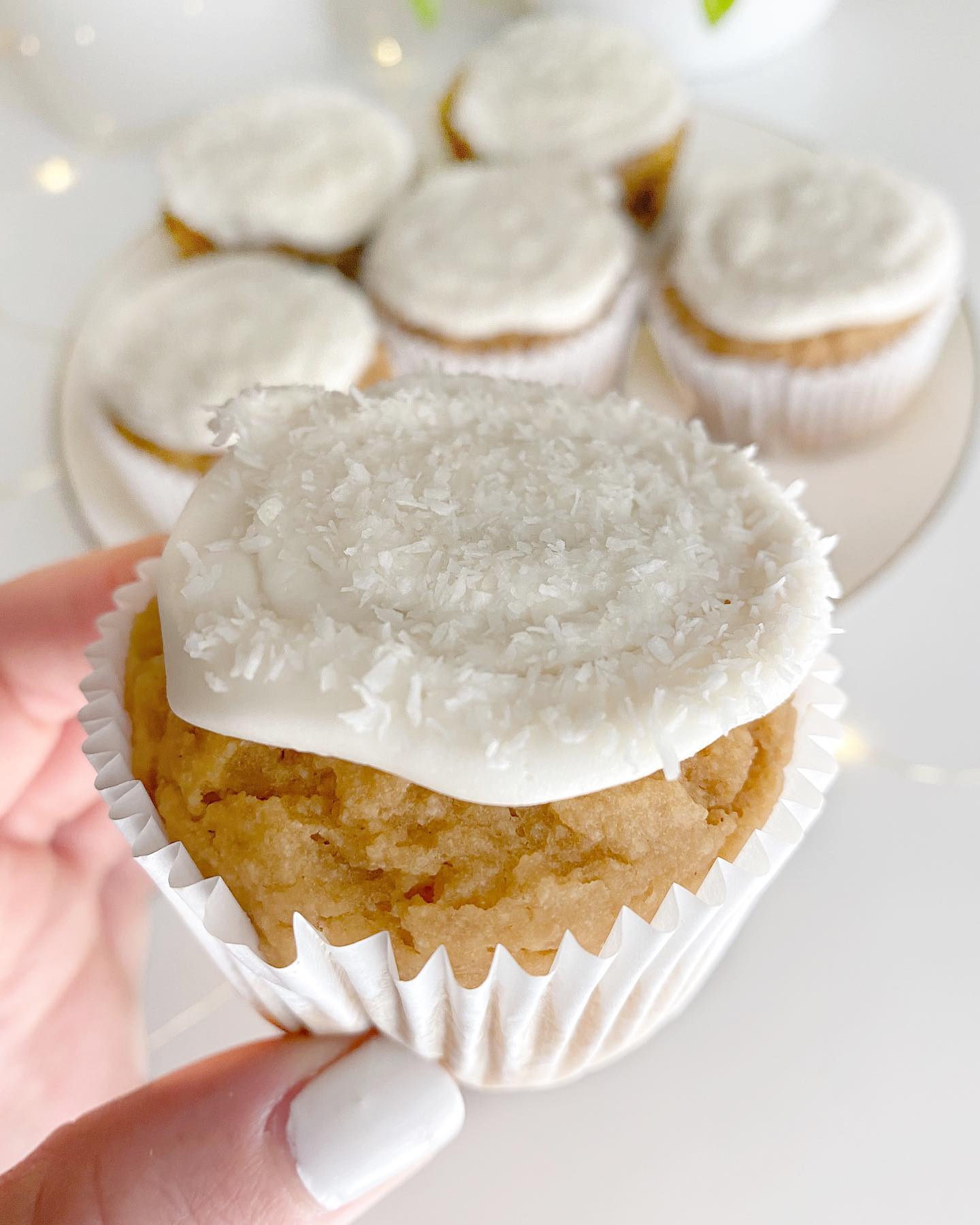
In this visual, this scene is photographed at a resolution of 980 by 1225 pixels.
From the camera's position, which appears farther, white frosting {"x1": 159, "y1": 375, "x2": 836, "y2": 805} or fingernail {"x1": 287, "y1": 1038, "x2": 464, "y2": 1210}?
fingernail {"x1": 287, "y1": 1038, "x2": 464, "y2": 1210}

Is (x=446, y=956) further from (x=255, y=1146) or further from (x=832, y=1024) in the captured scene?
(x=832, y=1024)

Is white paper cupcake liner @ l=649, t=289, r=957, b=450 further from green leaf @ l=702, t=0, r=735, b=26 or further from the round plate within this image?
A: green leaf @ l=702, t=0, r=735, b=26

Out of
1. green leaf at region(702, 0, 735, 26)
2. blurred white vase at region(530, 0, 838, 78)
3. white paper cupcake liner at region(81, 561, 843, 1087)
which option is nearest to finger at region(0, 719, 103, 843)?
white paper cupcake liner at region(81, 561, 843, 1087)

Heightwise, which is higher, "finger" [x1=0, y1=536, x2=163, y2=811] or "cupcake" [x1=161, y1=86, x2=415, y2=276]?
"cupcake" [x1=161, y1=86, x2=415, y2=276]

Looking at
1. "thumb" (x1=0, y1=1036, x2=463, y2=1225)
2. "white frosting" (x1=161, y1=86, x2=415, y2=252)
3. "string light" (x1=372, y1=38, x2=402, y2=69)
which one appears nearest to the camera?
"thumb" (x1=0, y1=1036, x2=463, y2=1225)

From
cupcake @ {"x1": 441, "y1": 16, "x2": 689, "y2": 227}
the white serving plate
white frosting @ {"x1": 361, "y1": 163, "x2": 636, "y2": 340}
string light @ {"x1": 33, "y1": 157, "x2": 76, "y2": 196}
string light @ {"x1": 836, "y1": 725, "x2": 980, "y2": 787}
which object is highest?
string light @ {"x1": 33, "y1": 157, "x2": 76, "y2": 196}

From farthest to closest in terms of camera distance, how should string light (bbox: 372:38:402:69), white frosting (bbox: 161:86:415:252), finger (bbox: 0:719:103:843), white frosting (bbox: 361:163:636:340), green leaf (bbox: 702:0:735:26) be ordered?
string light (bbox: 372:38:402:69) < green leaf (bbox: 702:0:735:26) < white frosting (bbox: 161:86:415:252) < white frosting (bbox: 361:163:636:340) < finger (bbox: 0:719:103:843)

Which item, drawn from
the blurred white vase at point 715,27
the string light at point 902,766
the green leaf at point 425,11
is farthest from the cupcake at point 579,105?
the string light at point 902,766
